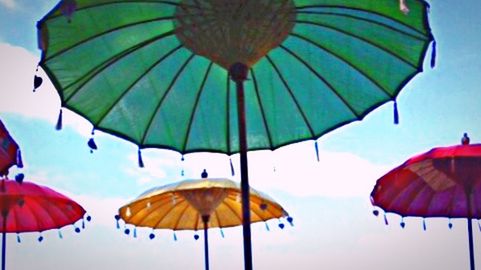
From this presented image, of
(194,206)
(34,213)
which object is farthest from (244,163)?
(34,213)

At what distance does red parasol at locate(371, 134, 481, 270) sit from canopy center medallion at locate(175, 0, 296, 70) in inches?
159

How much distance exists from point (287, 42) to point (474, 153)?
3.79 metres

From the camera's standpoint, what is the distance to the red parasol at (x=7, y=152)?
5.78m

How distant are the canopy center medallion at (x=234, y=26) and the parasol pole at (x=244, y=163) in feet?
0.26

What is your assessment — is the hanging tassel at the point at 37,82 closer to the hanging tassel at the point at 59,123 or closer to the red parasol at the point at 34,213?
the hanging tassel at the point at 59,123

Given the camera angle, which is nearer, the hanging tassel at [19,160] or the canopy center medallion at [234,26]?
the canopy center medallion at [234,26]

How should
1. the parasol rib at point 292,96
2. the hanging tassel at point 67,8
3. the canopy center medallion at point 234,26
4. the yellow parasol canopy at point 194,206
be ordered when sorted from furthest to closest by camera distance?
the yellow parasol canopy at point 194,206
the parasol rib at point 292,96
the canopy center medallion at point 234,26
the hanging tassel at point 67,8

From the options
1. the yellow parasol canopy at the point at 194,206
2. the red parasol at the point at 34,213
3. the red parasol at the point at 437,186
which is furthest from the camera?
the yellow parasol canopy at the point at 194,206

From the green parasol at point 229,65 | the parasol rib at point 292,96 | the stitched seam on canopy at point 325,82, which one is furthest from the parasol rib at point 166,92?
the stitched seam on canopy at point 325,82

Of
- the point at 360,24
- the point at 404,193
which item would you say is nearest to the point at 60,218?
the point at 404,193

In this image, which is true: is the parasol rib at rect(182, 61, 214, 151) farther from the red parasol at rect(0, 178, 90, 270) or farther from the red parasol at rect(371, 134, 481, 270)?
the red parasol at rect(0, 178, 90, 270)

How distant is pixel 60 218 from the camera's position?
11.3 metres

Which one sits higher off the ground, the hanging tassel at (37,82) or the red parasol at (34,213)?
the hanging tassel at (37,82)

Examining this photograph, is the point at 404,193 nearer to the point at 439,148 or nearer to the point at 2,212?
the point at 439,148
